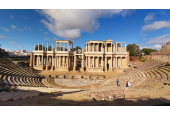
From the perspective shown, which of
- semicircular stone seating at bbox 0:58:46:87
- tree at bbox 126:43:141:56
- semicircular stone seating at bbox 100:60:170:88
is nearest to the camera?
semicircular stone seating at bbox 0:58:46:87

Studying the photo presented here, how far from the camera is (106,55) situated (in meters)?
32.4

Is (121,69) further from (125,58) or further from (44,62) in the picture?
(44,62)

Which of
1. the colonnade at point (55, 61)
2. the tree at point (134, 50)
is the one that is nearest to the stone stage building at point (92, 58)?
the colonnade at point (55, 61)

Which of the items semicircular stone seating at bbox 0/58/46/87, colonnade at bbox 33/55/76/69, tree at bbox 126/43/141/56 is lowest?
semicircular stone seating at bbox 0/58/46/87

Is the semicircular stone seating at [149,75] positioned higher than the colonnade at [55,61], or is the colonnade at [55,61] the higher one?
the colonnade at [55,61]

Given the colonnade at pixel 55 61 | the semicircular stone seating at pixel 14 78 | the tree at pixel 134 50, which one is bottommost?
the semicircular stone seating at pixel 14 78

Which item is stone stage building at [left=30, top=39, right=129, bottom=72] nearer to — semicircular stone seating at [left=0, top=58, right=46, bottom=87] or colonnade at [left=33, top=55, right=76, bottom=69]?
colonnade at [left=33, top=55, right=76, bottom=69]

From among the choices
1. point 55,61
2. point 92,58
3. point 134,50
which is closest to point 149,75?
point 92,58

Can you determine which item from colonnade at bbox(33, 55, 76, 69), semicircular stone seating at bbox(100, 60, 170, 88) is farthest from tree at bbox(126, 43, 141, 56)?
colonnade at bbox(33, 55, 76, 69)

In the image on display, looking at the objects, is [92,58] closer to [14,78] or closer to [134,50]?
A: [14,78]

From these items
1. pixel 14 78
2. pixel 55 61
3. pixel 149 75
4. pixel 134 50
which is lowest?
pixel 14 78

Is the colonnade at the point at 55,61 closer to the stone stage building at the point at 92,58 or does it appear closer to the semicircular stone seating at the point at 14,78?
the stone stage building at the point at 92,58

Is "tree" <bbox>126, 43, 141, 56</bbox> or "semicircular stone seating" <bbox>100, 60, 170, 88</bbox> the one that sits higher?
"tree" <bbox>126, 43, 141, 56</bbox>

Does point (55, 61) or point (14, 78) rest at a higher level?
point (55, 61)
